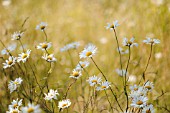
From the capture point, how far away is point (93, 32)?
3807 mm

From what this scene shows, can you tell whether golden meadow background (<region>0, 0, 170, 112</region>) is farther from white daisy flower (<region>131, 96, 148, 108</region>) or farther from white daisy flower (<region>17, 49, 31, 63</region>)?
white daisy flower (<region>131, 96, 148, 108</region>)

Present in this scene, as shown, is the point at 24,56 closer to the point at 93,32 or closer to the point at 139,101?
the point at 139,101

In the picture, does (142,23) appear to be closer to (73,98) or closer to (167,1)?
(167,1)

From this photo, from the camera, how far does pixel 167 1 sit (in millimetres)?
3055

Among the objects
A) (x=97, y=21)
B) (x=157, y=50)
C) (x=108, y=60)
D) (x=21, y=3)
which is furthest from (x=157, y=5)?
(x=21, y=3)

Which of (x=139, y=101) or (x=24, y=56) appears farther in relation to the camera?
(x=24, y=56)

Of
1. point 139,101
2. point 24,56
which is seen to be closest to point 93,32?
point 24,56

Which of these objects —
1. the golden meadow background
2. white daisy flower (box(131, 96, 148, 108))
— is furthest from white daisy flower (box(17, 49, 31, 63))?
white daisy flower (box(131, 96, 148, 108))

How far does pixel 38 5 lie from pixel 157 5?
215 centimetres

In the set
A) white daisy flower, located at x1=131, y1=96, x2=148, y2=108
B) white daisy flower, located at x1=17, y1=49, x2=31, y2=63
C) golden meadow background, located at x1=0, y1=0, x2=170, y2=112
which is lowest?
white daisy flower, located at x1=131, y1=96, x2=148, y2=108

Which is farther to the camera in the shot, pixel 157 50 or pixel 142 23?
pixel 142 23

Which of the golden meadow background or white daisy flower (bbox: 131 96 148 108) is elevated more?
the golden meadow background

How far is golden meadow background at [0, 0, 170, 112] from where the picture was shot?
2.49 m

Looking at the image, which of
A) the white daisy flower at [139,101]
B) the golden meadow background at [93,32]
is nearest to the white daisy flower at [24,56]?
the golden meadow background at [93,32]
